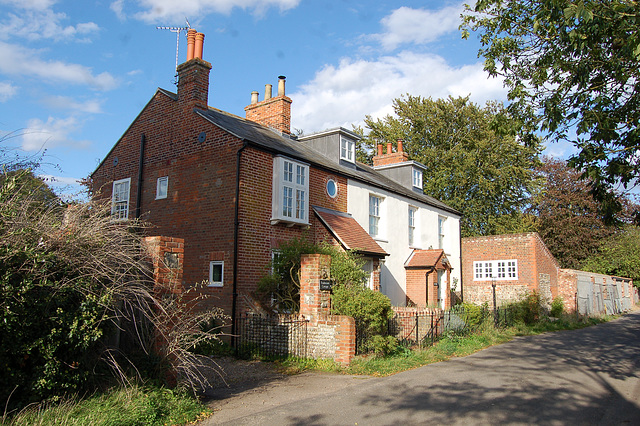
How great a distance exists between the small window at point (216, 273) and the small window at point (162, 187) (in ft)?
12.4

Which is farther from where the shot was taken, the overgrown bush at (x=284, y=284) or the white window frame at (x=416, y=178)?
the white window frame at (x=416, y=178)

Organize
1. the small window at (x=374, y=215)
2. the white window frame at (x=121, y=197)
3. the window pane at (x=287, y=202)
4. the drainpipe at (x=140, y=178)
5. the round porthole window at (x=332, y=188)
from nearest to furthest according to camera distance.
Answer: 1. the window pane at (x=287, y=202)
2. the drainpipe at (x=140, y=178)
3. the white window frame at (x=121, y=197)
4. the round porthole window at (x=332, y=188)
5. the small window at (x=374, y=215)

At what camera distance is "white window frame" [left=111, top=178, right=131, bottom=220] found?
715 inches

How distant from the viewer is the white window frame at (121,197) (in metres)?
18.2

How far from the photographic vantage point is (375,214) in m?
21.5

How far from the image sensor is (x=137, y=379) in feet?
23.6

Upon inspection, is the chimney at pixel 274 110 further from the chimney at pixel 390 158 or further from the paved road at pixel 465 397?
the paved road at pixel 465 397

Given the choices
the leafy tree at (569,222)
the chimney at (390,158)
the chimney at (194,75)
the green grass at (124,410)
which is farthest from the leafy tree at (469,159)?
the green grass at (124,410)

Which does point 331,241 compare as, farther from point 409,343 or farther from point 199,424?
point 199,424

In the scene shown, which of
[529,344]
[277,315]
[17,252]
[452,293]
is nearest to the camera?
[17,252]

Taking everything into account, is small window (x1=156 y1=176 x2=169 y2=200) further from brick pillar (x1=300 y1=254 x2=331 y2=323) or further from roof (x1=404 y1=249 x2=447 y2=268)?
roof (x1=404 y1=249 x2=447 y2=268)

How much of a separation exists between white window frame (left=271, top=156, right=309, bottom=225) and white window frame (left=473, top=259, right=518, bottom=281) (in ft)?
56.0

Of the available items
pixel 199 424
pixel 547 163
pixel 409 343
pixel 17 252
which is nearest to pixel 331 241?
pixel 409 343

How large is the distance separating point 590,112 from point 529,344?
9281 mm
